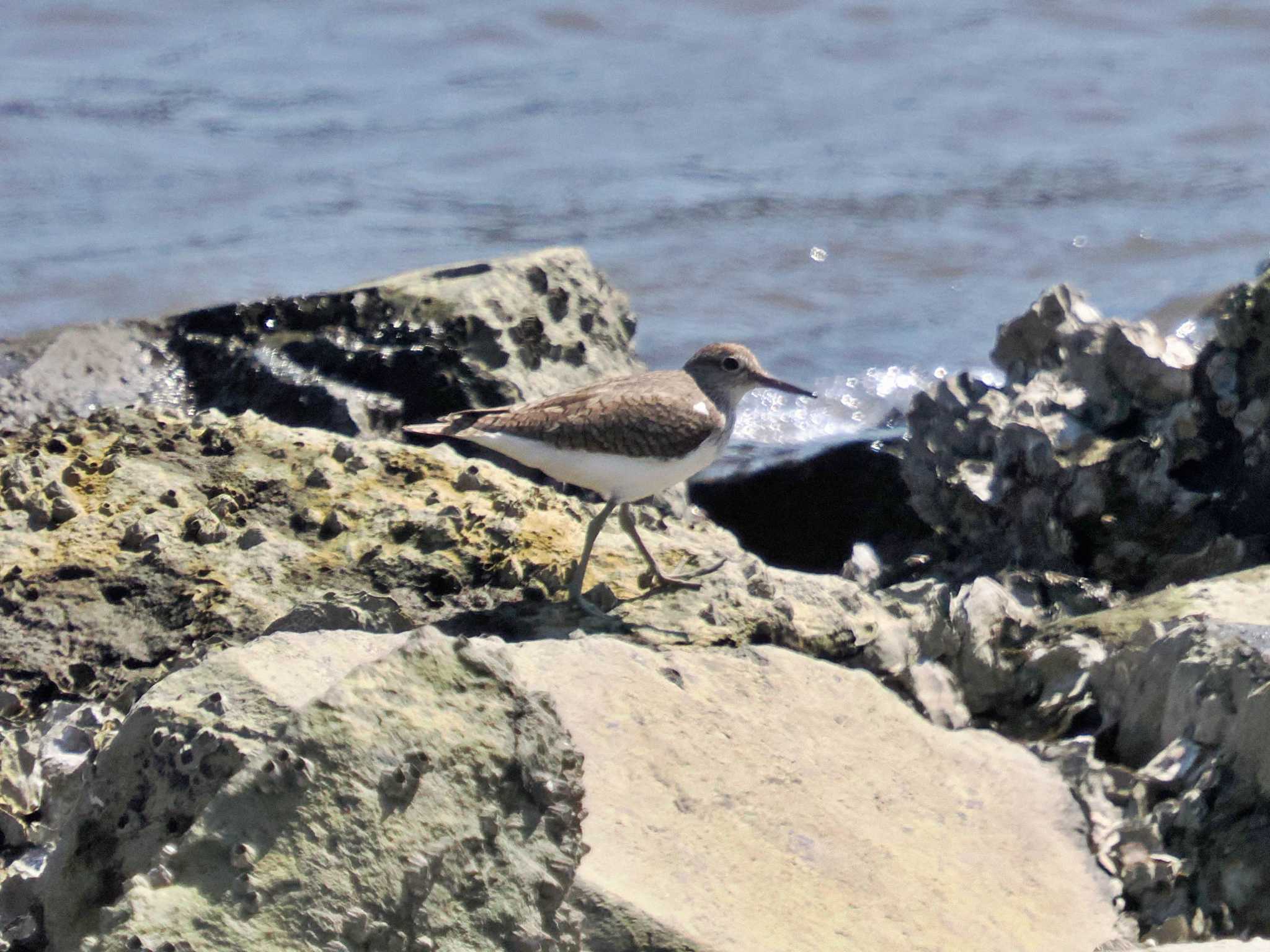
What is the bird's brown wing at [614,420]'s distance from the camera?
16.7 ft

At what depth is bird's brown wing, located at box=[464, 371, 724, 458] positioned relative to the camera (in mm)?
5102

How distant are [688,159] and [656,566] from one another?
306 inches

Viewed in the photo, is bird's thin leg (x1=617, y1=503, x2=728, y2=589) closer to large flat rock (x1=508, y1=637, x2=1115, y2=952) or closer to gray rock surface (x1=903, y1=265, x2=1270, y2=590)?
large flat rock (x1=508, y1=637, x2=1115, y2=952)

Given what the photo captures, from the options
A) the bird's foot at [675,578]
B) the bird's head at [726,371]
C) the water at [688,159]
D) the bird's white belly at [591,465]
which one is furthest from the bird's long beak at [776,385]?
the water at [688,159]

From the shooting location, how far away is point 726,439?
18.6 ft

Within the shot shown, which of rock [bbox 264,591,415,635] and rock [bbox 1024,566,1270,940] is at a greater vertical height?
rock [bbox 264,591,415,635]

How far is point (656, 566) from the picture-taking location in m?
4.77

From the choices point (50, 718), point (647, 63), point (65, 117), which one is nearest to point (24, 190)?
point (65, 117)

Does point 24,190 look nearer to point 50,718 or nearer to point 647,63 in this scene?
point 647,63

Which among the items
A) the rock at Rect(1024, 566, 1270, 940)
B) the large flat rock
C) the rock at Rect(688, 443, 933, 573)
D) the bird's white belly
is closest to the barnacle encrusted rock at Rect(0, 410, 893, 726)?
the bird's white belly

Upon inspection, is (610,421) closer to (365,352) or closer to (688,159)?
(365,352)

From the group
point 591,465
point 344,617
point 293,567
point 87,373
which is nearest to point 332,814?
point 344,617

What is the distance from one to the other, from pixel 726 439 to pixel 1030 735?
1719 millimetres

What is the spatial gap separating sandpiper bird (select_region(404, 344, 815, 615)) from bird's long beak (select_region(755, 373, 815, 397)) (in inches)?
20.9
